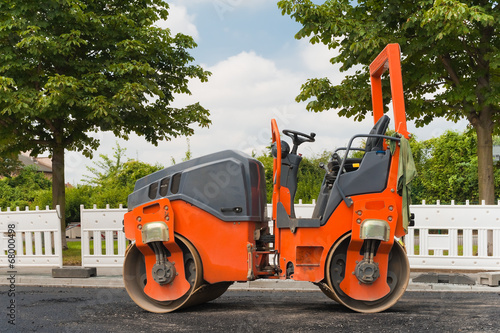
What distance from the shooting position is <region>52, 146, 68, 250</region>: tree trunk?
1702 centimetres

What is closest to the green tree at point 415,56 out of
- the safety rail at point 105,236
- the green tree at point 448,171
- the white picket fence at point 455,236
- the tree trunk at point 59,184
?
the white picket fence at point 455,236

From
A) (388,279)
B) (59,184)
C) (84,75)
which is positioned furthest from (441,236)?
(59,184)

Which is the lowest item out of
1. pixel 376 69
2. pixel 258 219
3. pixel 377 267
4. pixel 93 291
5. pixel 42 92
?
pixel 93 291

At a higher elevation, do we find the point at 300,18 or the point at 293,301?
the point at 300,18

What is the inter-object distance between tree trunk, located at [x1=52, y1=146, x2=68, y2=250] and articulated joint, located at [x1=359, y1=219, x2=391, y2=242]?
39.8 feet

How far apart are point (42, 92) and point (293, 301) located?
384 inches

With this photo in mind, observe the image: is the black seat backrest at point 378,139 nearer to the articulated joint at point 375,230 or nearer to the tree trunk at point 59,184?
the articulated joint at point 375,230

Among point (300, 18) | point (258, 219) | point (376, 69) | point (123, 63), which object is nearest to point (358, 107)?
point (300, 18)

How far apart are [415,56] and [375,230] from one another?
9356 millimetres

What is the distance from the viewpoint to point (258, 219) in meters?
7.09

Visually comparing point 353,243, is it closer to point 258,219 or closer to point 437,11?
point 258,219

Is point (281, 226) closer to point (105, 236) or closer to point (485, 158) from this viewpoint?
point (105, 236)

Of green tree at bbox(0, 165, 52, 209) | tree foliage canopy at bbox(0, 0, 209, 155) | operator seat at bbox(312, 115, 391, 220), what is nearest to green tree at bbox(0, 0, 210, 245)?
tree foliage canopy at bbox(0, 0, 209, 155)

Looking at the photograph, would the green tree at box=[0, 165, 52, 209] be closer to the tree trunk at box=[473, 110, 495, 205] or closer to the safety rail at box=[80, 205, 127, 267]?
the safety rail at box=[80, 205, 127, 267]
